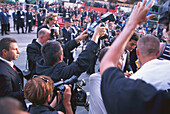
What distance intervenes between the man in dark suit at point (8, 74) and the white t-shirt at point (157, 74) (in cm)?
158

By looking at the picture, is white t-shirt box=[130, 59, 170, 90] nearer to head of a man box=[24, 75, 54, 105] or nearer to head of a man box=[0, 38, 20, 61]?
head of a man box=[24, 75, 54, 105]

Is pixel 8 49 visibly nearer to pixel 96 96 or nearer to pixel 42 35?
pixel 42 35

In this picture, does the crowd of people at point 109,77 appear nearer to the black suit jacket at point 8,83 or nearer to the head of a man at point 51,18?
the black suit jacket at point 8,83

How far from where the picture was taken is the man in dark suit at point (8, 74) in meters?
1.88

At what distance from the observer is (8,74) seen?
1.96 m

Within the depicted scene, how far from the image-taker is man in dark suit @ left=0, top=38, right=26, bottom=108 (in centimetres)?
188

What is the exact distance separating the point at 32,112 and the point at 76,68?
0.73 m

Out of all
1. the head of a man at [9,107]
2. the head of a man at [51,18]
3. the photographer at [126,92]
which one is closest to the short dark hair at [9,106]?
the head of a man at [9,107]

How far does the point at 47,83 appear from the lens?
1516 mm

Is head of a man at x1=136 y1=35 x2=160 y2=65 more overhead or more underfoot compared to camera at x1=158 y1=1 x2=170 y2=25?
more underfoot

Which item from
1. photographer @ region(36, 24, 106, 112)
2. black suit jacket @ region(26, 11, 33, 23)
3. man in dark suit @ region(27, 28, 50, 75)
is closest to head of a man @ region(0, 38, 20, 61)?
photographer @ region(36, 24, 106, 112)

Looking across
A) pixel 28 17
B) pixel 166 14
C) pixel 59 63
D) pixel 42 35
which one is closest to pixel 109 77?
pixel 166 14

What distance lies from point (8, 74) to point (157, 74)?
5.72 feet

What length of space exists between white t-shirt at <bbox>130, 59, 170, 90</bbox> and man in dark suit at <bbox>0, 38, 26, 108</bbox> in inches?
62.2
